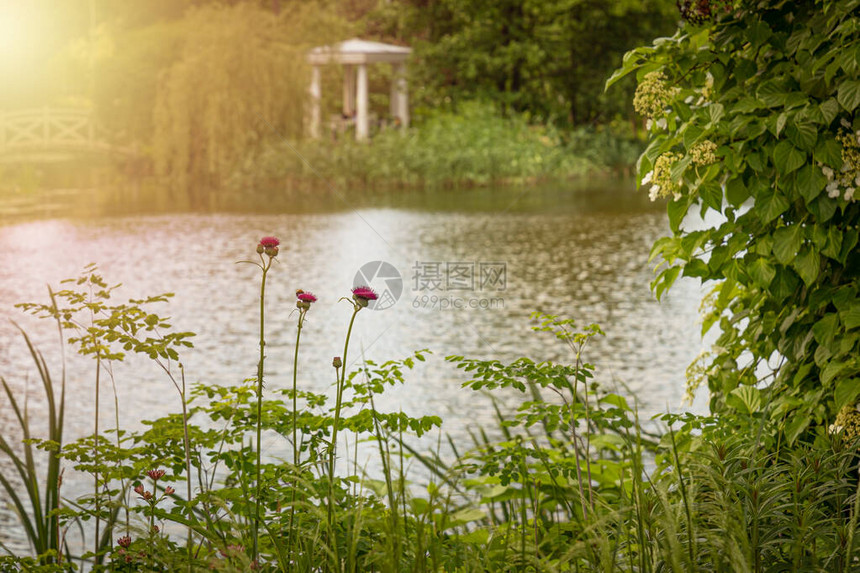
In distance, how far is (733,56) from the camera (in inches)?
83.4

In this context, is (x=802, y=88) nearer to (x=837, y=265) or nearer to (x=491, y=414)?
(x=837, y=265)

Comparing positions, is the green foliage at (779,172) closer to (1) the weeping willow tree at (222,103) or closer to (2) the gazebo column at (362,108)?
(1) the weeping willow tree at (222,103)

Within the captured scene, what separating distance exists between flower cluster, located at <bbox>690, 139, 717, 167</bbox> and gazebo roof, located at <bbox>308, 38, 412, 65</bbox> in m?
16.0

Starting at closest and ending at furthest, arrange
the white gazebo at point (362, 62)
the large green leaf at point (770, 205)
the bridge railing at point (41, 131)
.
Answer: the large green leaf at point (770, 205), the bridge railing at point (41, 131), the white gazebo at point (362, 62)

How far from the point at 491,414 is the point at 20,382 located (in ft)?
7.48

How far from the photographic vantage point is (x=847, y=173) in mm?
1843

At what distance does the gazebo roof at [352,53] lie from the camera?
1752 centimetres

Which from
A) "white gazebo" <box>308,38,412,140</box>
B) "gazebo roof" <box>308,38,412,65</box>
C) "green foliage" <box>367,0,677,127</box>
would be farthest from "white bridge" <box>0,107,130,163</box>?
"green foliage" <box>367,0,677,127</box>

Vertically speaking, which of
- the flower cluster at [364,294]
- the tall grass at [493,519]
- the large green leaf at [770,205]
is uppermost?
the large green leaf at [770,205]

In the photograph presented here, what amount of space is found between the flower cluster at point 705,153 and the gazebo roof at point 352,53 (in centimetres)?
1599

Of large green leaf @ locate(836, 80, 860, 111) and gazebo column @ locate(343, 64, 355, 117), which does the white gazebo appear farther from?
large green leaf @ locate(836, 80, 860, 111)

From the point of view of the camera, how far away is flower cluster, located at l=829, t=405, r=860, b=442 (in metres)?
1.81

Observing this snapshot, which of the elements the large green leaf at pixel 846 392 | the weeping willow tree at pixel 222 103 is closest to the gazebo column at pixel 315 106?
the weeping willow tree at pixel 222 103

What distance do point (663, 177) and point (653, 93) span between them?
0.19 m
